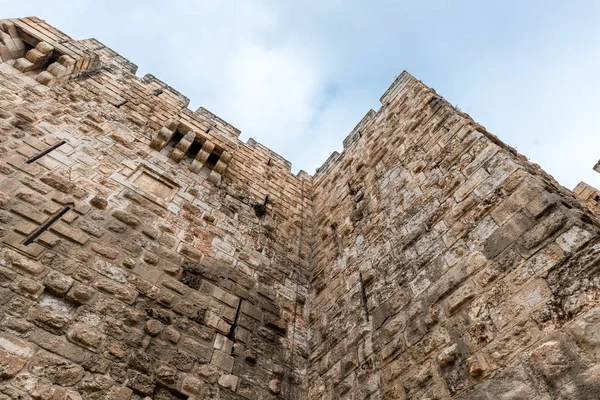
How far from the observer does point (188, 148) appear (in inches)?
221

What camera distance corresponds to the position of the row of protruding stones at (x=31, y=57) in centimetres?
499

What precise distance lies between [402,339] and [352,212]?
2476 millimetres

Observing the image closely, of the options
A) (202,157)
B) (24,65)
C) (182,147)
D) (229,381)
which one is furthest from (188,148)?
(229,381)

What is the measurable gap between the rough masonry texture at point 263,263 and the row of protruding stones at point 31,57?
3 cm

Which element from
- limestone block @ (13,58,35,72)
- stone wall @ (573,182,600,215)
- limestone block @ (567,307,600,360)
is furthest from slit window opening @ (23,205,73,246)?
stone wall @ (573,182,600,215)

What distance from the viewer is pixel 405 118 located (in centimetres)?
552

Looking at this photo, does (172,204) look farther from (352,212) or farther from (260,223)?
(352,212)

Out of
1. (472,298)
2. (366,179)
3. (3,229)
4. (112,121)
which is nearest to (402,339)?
(472,298)

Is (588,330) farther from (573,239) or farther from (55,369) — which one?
(55,369)

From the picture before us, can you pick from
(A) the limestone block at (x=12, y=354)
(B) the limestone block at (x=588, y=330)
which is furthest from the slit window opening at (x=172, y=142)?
(B) the limestone block at (x=588, y=330)

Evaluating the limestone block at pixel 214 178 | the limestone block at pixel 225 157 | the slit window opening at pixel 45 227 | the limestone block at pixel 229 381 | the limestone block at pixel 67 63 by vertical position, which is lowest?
the limestone block at pixel 229 381

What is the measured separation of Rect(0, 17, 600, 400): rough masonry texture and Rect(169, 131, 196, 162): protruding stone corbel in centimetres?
3

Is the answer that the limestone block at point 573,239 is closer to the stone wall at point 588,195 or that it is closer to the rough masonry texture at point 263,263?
the rough masonry texture at point 263,263

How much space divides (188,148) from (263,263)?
2.12 m
